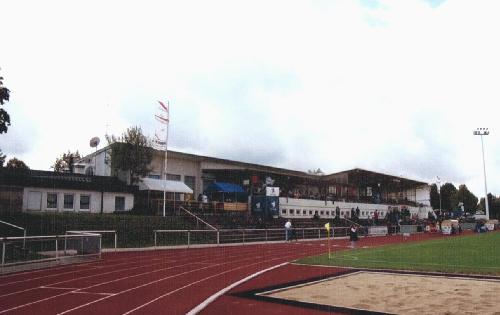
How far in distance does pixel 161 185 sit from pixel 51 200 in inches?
422

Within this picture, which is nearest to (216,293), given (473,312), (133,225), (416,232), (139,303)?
(139,303)

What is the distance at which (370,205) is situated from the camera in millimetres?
71938

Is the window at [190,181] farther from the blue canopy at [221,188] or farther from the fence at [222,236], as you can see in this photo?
the fence at [222,236]

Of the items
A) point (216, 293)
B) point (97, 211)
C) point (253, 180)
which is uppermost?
point (253, 180)

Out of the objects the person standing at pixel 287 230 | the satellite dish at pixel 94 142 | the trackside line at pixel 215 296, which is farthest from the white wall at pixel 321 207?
the trackside line at pixel 215 296

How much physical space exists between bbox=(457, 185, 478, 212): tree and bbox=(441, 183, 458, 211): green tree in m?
2.63

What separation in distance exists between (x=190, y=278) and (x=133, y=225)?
58.1ft

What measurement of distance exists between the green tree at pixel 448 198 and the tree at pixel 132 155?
100140mm

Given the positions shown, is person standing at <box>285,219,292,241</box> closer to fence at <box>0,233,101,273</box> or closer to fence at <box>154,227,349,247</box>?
fence at <box>154,227,349,247</box>

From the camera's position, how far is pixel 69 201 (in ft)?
120

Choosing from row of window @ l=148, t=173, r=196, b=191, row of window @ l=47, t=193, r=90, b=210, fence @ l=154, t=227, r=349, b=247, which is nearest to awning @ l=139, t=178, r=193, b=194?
row of window @ l=148, t=173, r=196, b=191

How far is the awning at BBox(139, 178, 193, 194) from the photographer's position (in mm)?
42656

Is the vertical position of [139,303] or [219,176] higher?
[219,176]

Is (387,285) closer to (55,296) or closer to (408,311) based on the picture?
(408,311)
